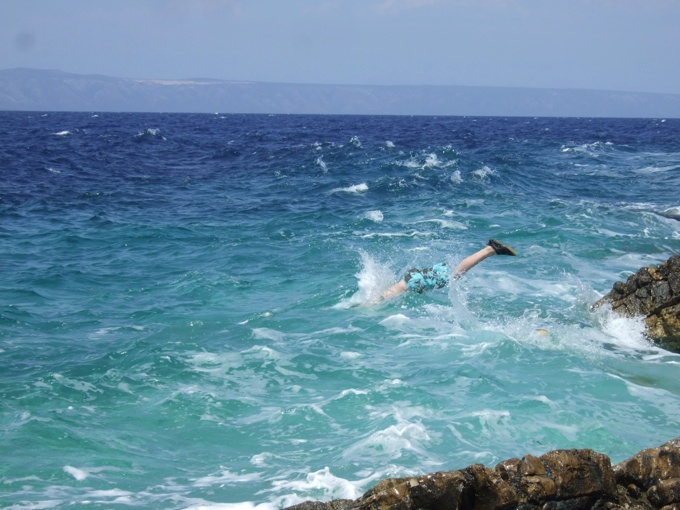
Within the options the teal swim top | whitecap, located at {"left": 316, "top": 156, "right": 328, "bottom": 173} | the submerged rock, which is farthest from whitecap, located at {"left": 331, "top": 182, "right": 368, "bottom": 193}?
the submerged rock

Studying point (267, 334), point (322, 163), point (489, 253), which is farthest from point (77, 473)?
point (322, 163)

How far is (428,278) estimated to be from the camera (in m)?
11.7

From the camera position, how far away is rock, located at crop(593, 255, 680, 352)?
31.2ft

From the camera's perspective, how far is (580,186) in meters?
27.5

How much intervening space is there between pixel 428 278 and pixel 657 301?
3477 mm

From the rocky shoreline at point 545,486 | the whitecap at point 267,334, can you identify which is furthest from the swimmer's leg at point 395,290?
the rocky shoreline at point 545,486

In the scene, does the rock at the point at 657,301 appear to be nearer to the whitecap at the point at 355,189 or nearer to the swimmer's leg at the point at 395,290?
the swimmer's leg at the point at 395,290

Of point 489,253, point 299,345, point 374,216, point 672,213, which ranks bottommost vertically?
point 299,345

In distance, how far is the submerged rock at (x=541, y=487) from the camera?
4.55 m

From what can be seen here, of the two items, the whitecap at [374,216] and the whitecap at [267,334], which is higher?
the whitecap at [374,216]

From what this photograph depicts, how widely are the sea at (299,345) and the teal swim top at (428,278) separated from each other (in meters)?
0.37

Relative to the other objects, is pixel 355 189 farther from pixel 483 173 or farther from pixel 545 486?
pixel 545 486

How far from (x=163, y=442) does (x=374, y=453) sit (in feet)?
7.09

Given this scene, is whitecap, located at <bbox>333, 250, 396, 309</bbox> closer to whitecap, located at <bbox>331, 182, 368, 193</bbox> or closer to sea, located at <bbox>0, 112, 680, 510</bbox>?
→ sea, located at <bbox>0, 112, 680, 510</bbox>
